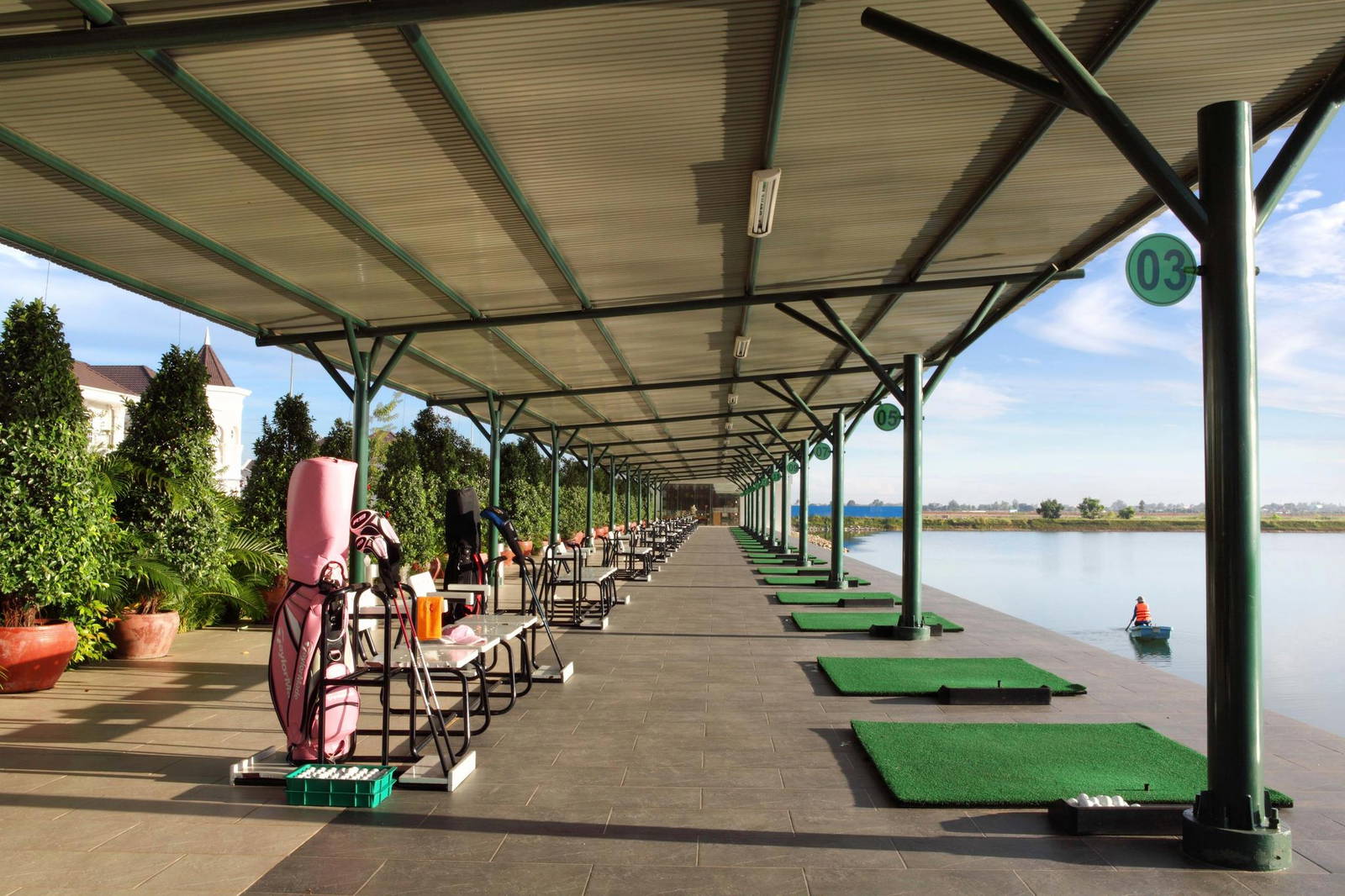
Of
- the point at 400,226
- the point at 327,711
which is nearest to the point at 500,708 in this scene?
the point at 327,711

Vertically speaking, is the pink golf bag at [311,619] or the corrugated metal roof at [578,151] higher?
the corrugated metal roof at [578,151]

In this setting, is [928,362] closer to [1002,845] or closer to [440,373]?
[440,373]

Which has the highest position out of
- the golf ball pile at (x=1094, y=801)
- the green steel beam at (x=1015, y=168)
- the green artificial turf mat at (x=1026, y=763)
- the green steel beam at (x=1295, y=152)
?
the green steel beam at (x=1015, y=168)

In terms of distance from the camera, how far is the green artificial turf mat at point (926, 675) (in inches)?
264

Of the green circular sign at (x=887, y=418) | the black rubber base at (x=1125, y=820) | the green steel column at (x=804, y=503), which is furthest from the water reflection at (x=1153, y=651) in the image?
the black rubber base at (x=1125, y=820)

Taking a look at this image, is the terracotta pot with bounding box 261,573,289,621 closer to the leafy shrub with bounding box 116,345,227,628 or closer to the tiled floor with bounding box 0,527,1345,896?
the leafy shrub with bounding box 116,345,227,628

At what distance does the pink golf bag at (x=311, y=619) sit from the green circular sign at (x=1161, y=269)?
3.92 metres

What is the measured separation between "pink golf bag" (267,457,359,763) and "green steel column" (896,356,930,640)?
650 cm

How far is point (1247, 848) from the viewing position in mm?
3416

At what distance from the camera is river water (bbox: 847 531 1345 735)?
1256cm

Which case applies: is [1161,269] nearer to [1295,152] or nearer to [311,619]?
[1295,152]

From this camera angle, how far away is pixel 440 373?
42.0 feet

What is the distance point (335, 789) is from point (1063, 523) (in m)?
113

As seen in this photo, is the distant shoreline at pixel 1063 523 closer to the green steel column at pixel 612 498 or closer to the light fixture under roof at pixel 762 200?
the green steel column at pixel 612 498
